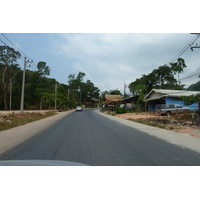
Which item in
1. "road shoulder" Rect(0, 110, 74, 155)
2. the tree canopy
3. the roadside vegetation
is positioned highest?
the tree canopy

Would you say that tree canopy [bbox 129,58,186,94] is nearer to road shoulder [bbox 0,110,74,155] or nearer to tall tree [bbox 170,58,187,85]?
tall tree [bbox 170,58,187,85]

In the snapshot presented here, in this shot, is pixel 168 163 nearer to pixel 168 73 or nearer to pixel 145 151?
pixel 145 151

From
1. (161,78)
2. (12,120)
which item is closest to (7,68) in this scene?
(12,120)

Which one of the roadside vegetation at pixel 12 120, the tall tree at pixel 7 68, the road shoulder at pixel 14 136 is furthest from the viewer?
the tall tree at pixel 7 68

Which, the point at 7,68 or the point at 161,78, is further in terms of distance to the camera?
the point at 161,78

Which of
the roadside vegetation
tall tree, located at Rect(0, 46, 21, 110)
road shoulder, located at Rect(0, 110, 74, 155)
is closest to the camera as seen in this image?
road shoulder, located at Rect(0, 110, 74, 155)

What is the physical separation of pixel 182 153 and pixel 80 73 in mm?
76003

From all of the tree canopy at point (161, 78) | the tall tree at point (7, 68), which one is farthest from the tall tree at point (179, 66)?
the tall tree at point (7, 68)

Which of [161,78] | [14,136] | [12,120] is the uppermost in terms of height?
[161,78]

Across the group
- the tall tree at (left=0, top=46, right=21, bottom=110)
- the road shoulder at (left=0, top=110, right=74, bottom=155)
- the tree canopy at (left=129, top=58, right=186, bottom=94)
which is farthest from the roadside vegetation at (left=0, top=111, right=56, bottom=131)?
the tree canopy at (left=129, top=58, right=186, bottom=94)

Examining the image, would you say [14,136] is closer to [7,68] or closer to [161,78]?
[7,68]

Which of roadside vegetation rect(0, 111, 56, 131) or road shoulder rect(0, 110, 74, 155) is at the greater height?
roadside vegetation rect(0, 111, 56, 131)

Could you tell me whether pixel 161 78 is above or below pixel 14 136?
above

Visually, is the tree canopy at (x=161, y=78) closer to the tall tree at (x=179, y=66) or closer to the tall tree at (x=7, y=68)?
the tall tree at (x=179, y=66)
